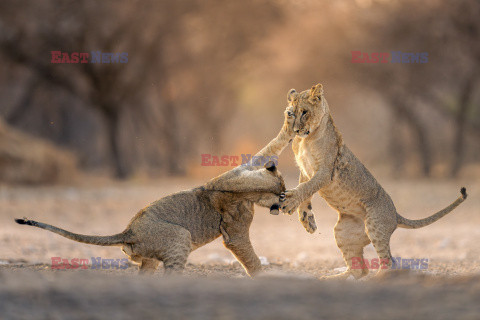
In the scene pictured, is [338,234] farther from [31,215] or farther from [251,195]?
[31,215]

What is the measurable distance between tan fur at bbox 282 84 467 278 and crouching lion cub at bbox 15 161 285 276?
37 cm

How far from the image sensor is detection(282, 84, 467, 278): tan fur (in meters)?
5.91

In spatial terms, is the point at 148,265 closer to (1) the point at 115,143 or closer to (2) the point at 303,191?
(2) the point at 303,191

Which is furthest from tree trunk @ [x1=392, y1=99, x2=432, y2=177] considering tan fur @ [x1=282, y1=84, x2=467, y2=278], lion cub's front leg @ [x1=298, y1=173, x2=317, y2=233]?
lion cub's front leg @ [x1=298, y1=173, x2=317, y2=233]

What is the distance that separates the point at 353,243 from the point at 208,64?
22295mm

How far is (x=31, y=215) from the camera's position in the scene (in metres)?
12.9

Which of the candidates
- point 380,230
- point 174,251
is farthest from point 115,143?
point 174,251

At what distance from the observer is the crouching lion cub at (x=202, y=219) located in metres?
5.38

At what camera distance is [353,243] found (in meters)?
6.20

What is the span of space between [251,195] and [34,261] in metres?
2.61

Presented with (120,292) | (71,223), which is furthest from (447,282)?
(71,223)

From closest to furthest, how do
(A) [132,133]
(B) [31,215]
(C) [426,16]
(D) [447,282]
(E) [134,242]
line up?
(D) [447,282], (E) [134,242], (B) [31,215], (C) [426,16], (A) [132,133]

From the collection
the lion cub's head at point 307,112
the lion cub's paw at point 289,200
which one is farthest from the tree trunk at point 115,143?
the lion cub's paw at point 289,200

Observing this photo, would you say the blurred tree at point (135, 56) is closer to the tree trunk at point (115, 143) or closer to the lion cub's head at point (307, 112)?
the tree trunk at point (115, 143)
